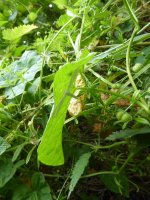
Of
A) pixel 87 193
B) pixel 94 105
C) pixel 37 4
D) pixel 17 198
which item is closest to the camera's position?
pixel 94 105

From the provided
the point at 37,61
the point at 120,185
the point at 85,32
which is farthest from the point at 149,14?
the point at 120,185

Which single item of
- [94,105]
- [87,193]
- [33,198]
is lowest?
[87,193]

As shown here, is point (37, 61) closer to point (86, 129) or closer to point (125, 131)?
point (86, 129)

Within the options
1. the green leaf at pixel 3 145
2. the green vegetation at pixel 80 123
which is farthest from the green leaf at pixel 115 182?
the green leaf at pixel 3 145

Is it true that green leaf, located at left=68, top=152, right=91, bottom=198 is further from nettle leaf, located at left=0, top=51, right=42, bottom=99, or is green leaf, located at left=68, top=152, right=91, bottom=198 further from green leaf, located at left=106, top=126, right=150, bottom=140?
nettle leaf, located at left=0, top=51, right=42, bottom=99

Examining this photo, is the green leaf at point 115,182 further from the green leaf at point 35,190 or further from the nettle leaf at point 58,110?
the nettle leaf at point 58,110

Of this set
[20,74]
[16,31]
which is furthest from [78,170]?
[16,31]
